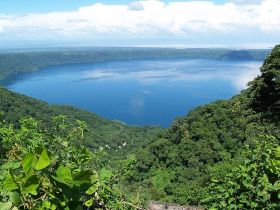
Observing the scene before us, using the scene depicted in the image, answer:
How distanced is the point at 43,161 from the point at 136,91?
126063mm

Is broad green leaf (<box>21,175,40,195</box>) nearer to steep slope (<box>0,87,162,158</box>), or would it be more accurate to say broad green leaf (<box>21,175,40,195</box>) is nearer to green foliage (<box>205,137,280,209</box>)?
green foliage (<box>205,137,280,209</box>)

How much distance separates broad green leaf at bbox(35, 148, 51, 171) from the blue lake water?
280 ft

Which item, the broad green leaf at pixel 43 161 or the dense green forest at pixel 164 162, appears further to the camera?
the dense green forest at pixel 164 162

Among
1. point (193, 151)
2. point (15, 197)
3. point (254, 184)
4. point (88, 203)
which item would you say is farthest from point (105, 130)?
point (15, 197)

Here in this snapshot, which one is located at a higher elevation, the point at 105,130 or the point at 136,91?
the point at 136,91

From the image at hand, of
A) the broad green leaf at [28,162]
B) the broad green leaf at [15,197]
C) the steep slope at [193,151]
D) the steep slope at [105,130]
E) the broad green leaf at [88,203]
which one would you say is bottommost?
the steep slope at [105,130]

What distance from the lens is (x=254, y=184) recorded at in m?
2.65

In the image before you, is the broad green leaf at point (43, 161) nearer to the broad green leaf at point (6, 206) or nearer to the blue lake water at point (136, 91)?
the broad green leaf at point (6, 206)

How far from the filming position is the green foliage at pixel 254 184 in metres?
2.52

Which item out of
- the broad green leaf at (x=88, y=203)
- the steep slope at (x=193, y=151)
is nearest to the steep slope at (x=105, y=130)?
the steep slope at (x=193, y=151)

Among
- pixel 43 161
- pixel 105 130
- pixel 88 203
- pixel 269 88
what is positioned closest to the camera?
pixel 43 161

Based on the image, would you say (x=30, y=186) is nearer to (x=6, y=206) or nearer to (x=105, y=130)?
(x=6, y=206)

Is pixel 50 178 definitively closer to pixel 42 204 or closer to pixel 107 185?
pixel 42 204

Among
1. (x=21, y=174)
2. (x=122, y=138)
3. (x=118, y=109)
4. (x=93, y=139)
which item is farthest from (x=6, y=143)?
(x=118, y=109)
